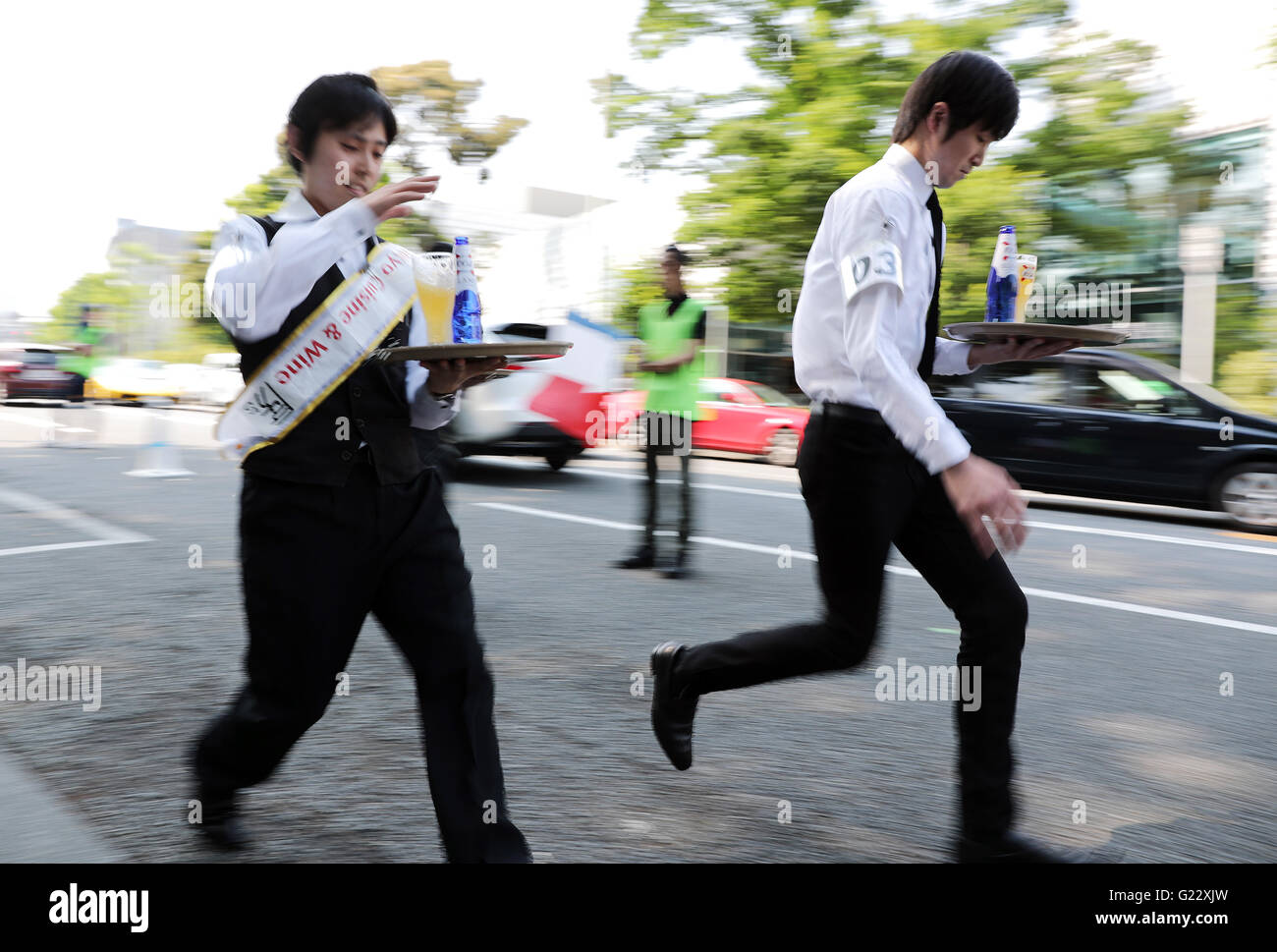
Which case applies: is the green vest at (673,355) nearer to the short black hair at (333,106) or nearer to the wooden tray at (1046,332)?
the wooden tray at (1046,332)

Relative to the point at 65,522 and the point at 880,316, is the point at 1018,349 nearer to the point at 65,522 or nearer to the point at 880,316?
the point at 880,316

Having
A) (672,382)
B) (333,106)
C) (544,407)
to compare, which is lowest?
(544,407)

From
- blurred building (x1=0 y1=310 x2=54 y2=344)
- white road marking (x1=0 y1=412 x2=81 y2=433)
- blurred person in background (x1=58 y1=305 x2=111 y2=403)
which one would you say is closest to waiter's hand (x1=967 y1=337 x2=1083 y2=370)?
blurred person in background (x1=58 y1=305 x2=111 y2=403)

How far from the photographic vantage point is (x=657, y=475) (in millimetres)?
6945

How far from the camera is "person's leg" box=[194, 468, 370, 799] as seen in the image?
2.28m

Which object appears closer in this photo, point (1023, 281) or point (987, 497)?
point (987, 497)

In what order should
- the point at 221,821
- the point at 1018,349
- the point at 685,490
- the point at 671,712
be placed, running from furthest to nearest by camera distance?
the point at 685,490 < the point at 671,712 < the point at 1018,349 < the point at 221,821

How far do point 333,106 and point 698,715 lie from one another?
8.14 feet

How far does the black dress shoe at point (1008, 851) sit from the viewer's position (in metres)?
2.56

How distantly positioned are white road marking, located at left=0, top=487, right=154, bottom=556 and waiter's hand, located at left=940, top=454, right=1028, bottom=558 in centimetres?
653

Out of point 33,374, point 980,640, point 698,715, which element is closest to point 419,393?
point 980,640

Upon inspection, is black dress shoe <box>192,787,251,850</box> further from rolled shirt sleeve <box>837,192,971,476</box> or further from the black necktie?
the black necktie
